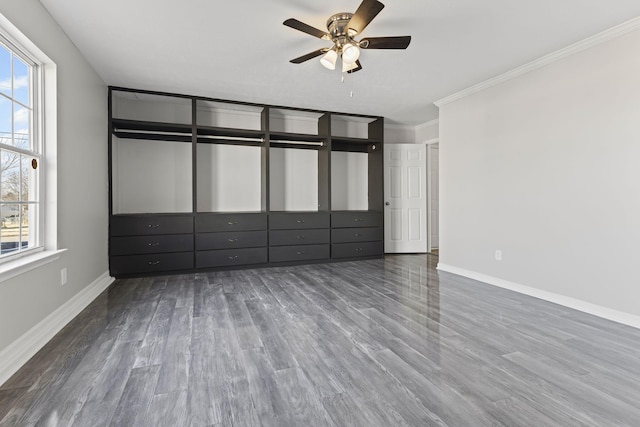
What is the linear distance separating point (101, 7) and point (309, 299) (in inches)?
117

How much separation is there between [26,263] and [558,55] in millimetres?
4723

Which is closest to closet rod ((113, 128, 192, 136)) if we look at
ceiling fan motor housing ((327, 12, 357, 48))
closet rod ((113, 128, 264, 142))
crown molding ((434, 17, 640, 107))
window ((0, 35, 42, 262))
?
closet rod ((113, 128, 264, 142))

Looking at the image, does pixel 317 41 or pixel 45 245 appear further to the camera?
pixel 317 41

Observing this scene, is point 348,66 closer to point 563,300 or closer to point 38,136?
point 38,136

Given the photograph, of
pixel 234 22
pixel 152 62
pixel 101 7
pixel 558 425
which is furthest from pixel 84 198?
pixel 558 425

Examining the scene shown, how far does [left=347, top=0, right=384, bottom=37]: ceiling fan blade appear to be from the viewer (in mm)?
2025

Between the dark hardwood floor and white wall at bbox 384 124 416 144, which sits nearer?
the dark hardwood floor

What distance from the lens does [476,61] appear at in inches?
132

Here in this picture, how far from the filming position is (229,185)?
5.08 m

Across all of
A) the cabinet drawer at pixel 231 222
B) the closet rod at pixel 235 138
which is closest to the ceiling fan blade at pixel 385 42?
the closet rod at pixel 235 138

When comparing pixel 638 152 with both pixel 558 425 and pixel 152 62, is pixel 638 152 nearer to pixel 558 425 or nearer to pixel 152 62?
pixel 558 425

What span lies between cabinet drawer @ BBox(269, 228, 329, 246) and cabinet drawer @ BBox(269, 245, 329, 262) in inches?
2.7

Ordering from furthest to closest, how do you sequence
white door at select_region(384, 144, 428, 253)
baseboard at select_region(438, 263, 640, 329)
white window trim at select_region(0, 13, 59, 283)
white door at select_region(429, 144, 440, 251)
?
white door at select_region(429, 144, 440, 251) < white door at select_region(384, 144, 428, 253) < baseboard at select_region(438, 263, 640, 329) < white window trim at select_region(0, 13, 59, 283)

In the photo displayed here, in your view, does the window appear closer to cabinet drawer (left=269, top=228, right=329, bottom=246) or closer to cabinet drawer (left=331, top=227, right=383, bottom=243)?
cabinet drawer (left=269, top=228, right=329, bottom=246)
